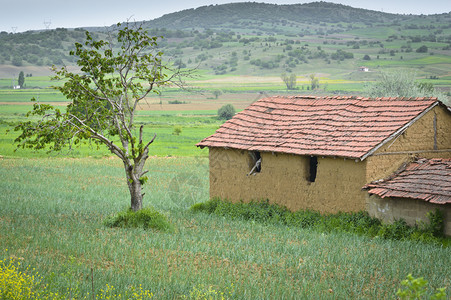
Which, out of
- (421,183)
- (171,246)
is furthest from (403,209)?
(171,246)

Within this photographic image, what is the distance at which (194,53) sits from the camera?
173m

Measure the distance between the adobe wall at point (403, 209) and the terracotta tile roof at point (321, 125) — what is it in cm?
153

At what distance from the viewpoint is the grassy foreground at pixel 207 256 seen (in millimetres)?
11914

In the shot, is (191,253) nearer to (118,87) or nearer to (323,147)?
(323,147)

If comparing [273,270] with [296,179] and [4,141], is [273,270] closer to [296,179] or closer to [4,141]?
[296,179]

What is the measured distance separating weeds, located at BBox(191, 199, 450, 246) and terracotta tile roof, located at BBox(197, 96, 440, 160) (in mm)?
2008

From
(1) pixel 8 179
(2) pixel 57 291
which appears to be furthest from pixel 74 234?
(1) pixel 8 179

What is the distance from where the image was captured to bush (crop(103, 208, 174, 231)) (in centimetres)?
1820

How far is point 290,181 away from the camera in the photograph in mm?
20719

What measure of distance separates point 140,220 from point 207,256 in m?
4.44

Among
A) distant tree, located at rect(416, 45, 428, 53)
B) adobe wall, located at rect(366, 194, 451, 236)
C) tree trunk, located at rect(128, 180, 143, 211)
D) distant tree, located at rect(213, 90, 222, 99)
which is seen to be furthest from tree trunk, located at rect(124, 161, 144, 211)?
distant tree, located at rect(416, 45, 428, 53)

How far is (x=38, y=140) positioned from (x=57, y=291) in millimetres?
8505

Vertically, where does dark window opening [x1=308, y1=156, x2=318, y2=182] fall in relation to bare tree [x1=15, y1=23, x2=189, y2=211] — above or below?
below

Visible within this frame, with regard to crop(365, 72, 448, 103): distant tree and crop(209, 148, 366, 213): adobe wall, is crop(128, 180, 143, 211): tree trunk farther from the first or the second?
crop(365, 72, 448, 103): distant tree
